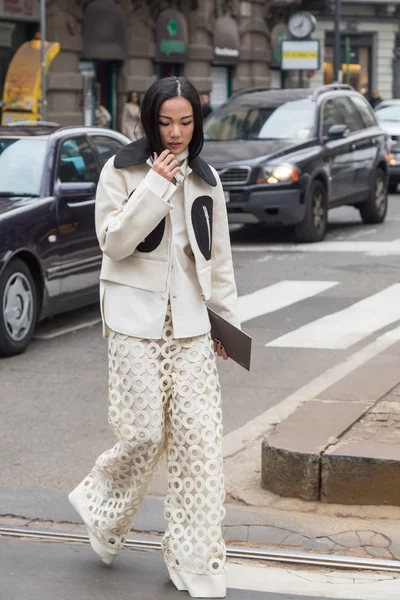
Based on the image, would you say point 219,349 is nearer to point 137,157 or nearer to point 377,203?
point 137,157

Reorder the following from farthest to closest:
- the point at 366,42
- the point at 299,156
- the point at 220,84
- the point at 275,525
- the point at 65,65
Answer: the point at 366,42 → the point at 220,84 → the point at 65,65 → the point at 299,156 → the point at 275,525

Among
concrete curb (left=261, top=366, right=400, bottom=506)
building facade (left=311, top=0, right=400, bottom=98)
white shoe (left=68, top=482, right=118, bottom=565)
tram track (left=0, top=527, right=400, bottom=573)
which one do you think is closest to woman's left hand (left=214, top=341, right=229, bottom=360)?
white shoe (left=68, top=482, right=118, bottom=565)

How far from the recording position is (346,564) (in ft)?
15.6

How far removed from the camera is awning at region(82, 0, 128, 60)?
2733 cm

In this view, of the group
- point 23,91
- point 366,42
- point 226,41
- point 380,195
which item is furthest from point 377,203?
point 366,42

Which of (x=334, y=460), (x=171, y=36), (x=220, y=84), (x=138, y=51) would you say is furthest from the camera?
(x=220, y=84)

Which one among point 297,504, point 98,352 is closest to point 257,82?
point 98,352

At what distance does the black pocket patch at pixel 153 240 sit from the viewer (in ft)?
14.3

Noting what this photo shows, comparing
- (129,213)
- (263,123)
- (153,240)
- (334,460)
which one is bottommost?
(334,460)

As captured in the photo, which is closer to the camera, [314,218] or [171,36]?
[314,218]

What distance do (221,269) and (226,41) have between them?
98.3 feet

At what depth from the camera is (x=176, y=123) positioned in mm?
4250

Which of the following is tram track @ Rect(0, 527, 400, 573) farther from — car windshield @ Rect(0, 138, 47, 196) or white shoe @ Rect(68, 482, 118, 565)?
car windshield @ Rect(0, 138, 47, 196)

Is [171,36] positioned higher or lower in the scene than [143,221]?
higher
